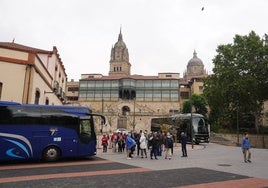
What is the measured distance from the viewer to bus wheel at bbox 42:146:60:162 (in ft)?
47.4

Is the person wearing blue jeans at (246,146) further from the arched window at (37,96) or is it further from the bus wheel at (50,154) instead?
the arched window at (37,96)

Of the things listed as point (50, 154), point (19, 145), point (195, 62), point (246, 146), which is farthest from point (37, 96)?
point (195, 62)

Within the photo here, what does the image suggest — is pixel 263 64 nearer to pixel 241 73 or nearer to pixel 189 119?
pixel 241 73

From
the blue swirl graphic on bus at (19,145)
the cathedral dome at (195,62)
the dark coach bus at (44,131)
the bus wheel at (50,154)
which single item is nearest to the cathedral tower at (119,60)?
the cathedral dome at (195,62)

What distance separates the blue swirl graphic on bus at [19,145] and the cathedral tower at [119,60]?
95.3 meters

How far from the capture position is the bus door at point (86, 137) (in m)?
15.3

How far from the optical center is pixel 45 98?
25.3m

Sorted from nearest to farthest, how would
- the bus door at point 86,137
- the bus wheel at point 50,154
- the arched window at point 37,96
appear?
the bus wheel at point 50,154 < the bus door at point 86,137 < the arched window at point 37,96

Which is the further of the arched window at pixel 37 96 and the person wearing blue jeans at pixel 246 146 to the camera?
the arched window at pixel 37 96

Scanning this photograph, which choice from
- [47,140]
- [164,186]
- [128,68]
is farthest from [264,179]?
[128,68]

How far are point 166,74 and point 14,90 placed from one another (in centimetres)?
6822

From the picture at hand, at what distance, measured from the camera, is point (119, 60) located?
110375mm

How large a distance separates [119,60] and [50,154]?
97.3m

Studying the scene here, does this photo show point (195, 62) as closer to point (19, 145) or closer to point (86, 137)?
point (86, 137)
